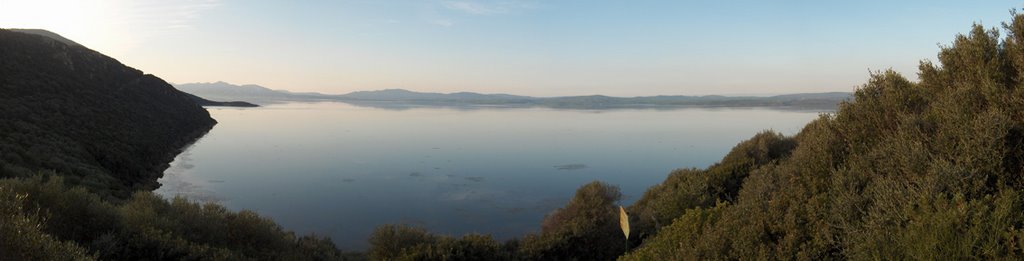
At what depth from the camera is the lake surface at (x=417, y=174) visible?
78.9 feet

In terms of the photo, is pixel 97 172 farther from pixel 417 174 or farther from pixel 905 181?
pixel 905 181

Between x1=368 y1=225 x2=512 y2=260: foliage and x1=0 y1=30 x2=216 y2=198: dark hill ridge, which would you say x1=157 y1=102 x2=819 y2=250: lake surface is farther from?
x1=368 y1=225 x2=512 y2=260: foliage

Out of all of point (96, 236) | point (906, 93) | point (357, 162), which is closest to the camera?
point (906, 93)

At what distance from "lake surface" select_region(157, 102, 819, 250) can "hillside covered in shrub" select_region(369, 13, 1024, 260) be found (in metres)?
14.6

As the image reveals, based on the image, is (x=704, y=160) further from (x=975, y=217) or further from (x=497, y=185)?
(x=975, y=217)

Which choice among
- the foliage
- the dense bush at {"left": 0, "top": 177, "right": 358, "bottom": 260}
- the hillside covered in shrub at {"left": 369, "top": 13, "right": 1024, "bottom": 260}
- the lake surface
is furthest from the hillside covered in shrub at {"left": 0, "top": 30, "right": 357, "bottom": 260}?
the hillside covered in shrub at {"left": 369, "top": 13, "right": 1024, "bottom": 260}

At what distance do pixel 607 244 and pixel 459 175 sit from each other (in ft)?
59.6

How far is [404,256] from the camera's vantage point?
558 inches

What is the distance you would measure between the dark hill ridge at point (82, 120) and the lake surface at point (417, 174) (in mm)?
2940

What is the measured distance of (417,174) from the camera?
3441 cm

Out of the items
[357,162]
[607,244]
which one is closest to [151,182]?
[357,162]

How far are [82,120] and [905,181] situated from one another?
155 ft

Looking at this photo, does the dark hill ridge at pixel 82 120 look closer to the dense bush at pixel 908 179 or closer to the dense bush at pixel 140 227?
the dense bush at pixel 140 227

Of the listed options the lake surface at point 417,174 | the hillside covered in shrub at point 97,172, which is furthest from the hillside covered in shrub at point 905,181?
the lake surface at point 417,174
